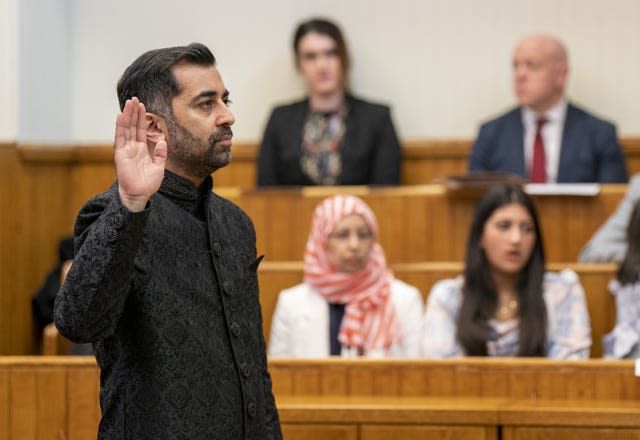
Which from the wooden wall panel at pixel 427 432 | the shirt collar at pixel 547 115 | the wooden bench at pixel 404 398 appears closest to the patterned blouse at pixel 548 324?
the wooden bench at pixel 404 398

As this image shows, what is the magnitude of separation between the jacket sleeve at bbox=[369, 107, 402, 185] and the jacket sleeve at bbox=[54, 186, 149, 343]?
215 centimetres

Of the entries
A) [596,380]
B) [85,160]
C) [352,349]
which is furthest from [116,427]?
[85,160]

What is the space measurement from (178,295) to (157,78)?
22 cm

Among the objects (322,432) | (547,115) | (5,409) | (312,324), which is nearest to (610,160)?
(547,115)

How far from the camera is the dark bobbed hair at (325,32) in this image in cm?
330

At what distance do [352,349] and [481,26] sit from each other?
4.92 ft

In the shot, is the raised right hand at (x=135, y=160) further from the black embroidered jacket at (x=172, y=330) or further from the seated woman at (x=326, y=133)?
the seated woman at (x=326, y=133)

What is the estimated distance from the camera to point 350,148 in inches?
127

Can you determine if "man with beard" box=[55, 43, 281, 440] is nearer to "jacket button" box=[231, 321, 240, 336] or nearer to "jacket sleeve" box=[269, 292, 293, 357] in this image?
"jacket button" box=[231, 321, 240, 336]

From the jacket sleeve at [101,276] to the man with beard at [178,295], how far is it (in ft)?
0.04

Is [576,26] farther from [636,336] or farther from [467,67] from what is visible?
[636,336]

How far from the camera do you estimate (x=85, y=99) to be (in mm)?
3543

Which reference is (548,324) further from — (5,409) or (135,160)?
(135,160)

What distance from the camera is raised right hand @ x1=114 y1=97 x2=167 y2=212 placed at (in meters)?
1.09
